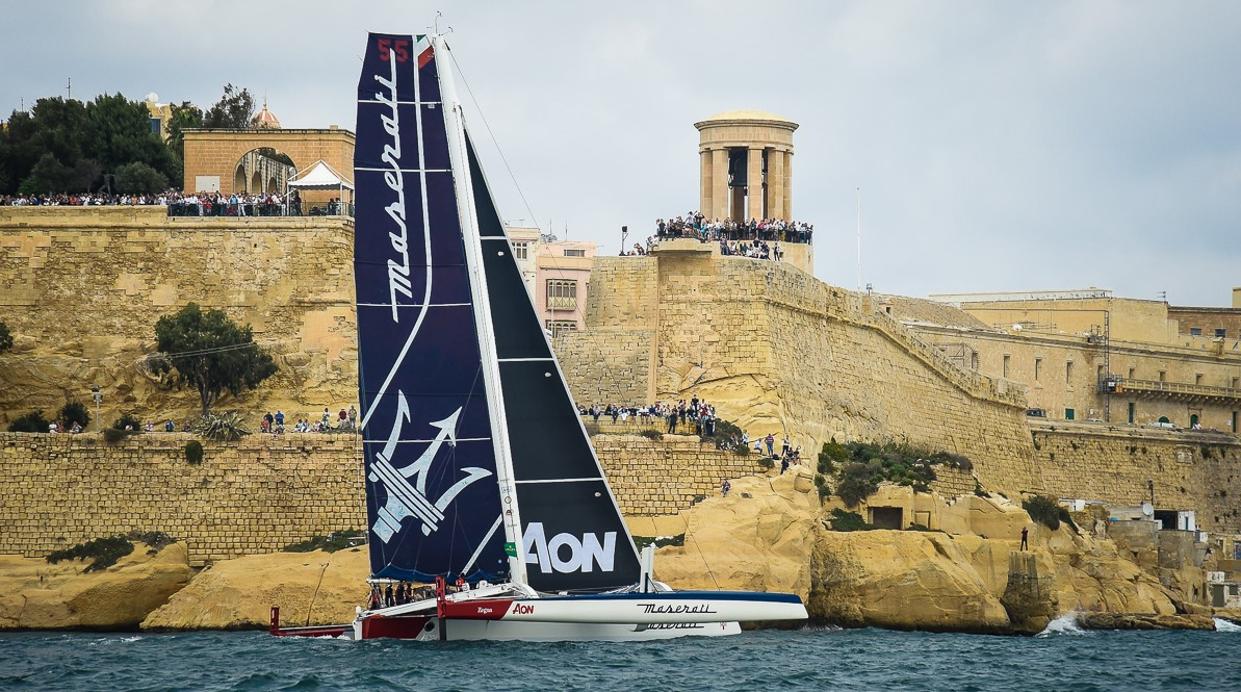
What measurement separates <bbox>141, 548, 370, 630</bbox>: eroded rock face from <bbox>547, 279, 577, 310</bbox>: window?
1805 cm

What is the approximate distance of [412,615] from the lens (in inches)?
1407

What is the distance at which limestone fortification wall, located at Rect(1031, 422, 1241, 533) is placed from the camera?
6288 centimetres

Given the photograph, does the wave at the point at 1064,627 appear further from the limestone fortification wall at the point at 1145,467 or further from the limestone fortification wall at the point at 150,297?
the limestone fortification wall at the point at 150,297

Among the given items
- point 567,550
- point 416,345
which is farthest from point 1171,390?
point 416,345

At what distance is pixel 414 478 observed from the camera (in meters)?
35.7

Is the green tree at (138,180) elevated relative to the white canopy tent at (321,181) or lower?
elevated

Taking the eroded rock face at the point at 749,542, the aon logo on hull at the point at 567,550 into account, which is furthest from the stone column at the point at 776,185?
the aon logo on hull at the point at 567,550

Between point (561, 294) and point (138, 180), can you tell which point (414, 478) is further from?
point (561, 294)

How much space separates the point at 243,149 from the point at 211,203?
262 cm

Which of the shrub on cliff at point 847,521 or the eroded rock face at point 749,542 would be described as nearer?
the eroded rock face at point 749,542

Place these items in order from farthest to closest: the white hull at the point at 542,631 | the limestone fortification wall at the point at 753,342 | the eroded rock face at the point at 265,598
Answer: the limestone fortification wall at the point at 753,342
the eroded rock face at the point at 265,598
the white hull at the point at 542,631

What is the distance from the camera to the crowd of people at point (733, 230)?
53.1 m

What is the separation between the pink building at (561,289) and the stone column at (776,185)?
16.6ft

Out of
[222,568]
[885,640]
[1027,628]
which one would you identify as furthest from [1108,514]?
[222,568]
